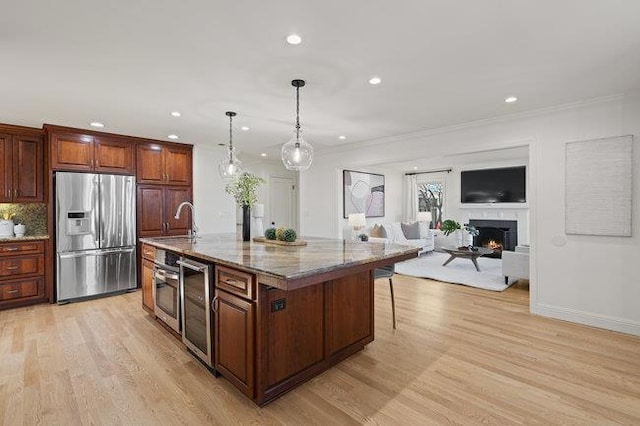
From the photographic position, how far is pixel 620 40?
2.15m

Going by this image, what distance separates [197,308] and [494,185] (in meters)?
7.61

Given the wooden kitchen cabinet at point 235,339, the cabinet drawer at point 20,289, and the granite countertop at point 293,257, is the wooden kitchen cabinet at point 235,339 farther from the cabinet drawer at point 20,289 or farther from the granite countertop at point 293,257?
the cabinet drawer at point 20,289

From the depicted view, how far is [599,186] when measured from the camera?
330cm

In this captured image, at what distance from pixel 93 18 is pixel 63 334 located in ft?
9.70

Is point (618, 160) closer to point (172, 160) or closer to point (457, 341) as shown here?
point (457, 341)

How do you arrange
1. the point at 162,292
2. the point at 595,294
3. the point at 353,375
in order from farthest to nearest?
the point at 595,294 → the point at 162,292 → the point at 353,375

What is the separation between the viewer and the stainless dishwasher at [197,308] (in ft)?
7.67

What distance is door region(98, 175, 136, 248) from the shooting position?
14.7 ft

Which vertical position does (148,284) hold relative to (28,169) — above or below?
below

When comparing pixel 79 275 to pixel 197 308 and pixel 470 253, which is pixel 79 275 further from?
pixel 470 253

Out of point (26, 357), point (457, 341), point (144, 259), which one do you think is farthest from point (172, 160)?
point (457, 341)

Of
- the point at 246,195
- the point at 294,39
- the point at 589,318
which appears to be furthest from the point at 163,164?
the point at 589,318

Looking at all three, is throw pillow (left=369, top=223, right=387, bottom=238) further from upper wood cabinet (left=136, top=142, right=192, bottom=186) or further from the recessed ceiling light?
the recessed ceiling light

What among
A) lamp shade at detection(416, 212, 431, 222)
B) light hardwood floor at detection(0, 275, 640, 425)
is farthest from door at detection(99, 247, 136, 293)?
lamp shade at detection(416, 212, 431, 222)
